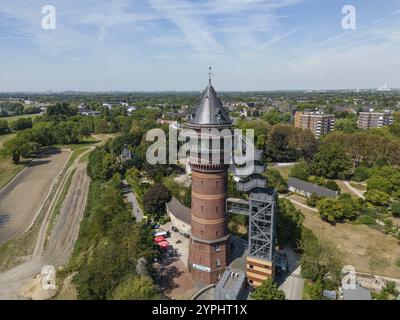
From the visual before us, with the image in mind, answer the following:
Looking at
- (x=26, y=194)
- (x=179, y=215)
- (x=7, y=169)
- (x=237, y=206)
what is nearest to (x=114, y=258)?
(x=237, y=206)

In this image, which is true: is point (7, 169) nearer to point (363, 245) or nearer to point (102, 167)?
point (102, 167)

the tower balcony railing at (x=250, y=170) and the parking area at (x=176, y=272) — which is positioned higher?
the tower balcony railing at (x=250, y=170)

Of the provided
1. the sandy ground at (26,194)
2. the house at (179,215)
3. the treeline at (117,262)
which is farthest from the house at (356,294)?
the sandy ground at (26,194)

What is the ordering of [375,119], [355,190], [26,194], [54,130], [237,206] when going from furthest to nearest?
[375,119] < [54,130] < [26,194] < [355,190] < [237,206]

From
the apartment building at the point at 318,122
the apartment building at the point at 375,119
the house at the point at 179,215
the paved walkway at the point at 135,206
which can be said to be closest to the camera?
the house at the point at 179,215

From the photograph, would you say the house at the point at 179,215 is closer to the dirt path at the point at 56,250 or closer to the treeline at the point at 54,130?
the dirt path at the point at 56,250

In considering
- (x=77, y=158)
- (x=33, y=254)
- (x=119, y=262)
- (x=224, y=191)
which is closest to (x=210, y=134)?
(x=224, y=191)
